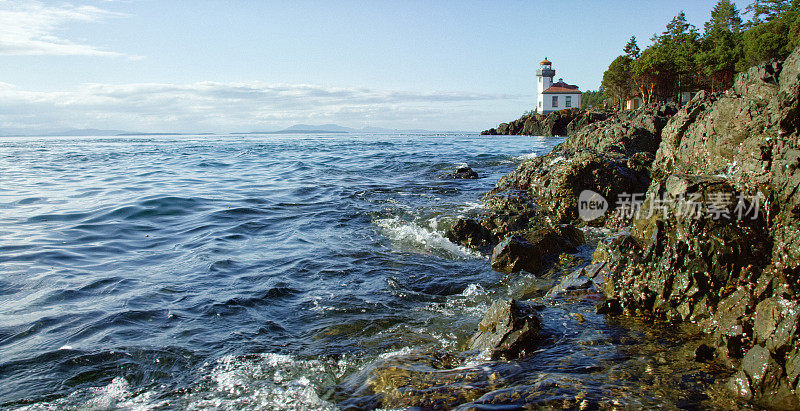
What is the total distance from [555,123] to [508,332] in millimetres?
66902

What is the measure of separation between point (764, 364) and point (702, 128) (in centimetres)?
468

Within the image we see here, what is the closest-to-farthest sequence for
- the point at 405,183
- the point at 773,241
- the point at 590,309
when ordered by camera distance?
the point at 773,241, the point at 590,309, the point at 405,183

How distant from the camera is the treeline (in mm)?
48562

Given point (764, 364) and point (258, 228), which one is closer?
point (764, 364)

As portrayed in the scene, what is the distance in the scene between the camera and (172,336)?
5.08 m

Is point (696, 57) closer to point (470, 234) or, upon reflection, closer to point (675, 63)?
point (675, 63)

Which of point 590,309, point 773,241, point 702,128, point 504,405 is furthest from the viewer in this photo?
point 702,128

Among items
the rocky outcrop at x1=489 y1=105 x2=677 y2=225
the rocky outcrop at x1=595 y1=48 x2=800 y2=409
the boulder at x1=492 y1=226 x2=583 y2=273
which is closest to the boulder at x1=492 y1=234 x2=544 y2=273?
the boulder at x1=492 y1=226 x2=583 y2=273

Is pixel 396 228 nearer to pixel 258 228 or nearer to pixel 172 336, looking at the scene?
pixel 258 228

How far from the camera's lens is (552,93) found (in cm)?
9100

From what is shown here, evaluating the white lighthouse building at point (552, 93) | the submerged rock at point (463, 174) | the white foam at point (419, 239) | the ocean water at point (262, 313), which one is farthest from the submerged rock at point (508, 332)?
the white lighthouse building at point (552, 93)

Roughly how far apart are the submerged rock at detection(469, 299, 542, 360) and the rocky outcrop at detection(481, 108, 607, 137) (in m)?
55.9

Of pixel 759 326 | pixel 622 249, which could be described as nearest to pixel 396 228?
pixel 622 249

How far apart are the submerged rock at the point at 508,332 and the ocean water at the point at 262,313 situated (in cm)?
17
